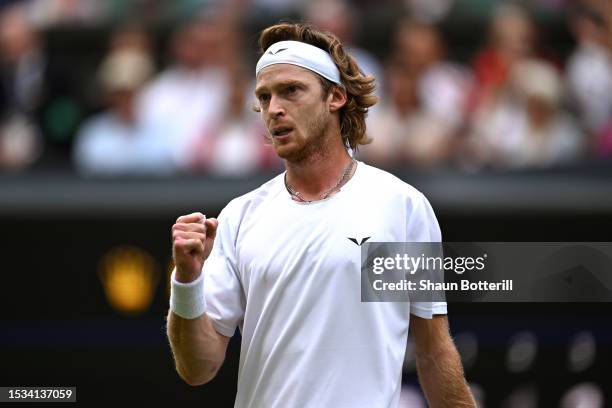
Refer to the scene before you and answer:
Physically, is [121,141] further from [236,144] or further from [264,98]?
[264,98]

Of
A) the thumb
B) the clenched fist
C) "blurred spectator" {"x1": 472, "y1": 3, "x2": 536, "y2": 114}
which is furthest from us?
"blurred spectator" {"x1": 472, "y1": 3, "x2": 536, "y2": 114}

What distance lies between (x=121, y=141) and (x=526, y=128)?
2944 mm

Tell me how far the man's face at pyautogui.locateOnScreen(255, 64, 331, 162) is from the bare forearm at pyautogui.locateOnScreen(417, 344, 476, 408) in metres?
0.87

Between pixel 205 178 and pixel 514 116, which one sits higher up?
pixel 514 116

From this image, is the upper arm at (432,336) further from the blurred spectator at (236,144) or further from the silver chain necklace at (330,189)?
the blurred spectator at (236,144)

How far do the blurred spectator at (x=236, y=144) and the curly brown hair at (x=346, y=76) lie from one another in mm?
3642

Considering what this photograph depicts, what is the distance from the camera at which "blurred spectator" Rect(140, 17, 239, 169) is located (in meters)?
8.97

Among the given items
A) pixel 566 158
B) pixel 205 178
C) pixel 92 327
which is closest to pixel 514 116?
pixel 566 158

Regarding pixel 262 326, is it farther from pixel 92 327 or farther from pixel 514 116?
pixel 514 116

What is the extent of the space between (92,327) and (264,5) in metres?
4.11

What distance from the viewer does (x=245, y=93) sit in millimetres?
8914

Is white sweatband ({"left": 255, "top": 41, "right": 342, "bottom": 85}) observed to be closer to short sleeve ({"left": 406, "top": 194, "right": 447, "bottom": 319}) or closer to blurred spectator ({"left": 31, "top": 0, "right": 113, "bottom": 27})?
short sleeve ({"left": 406, "top": 194, "right": 447, "bottom": 319})

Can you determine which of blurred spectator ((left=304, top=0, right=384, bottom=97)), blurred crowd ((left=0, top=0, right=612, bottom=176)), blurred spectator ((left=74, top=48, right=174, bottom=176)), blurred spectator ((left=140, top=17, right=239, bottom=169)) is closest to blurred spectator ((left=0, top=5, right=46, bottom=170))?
blurred crowd ((left=0, top=0, right=612, bottom=176))

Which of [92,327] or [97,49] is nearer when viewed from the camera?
[92,327]
